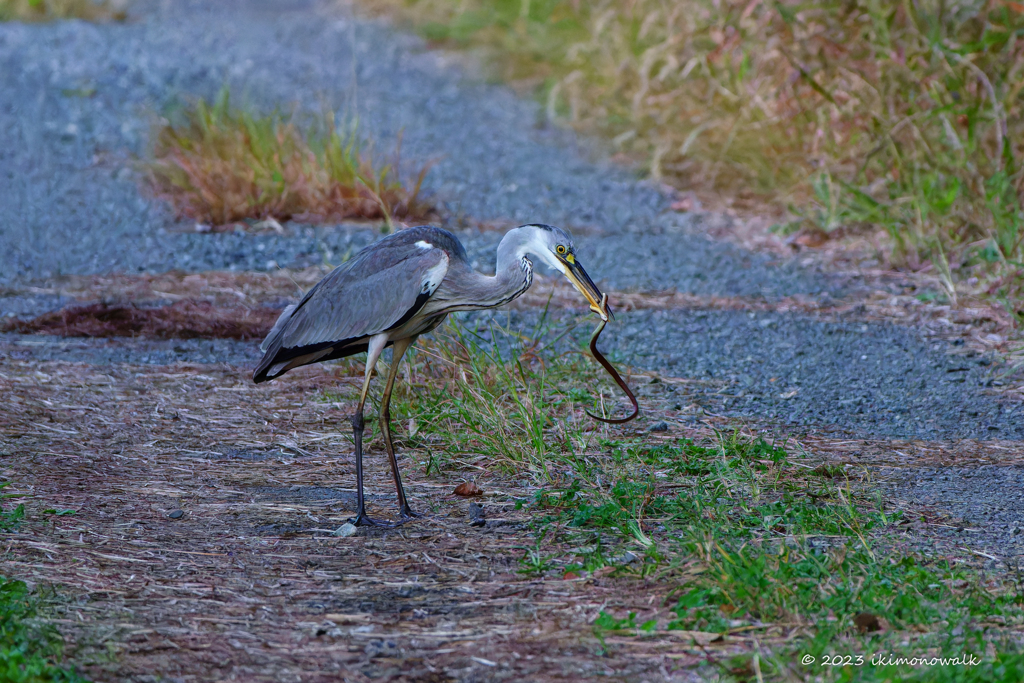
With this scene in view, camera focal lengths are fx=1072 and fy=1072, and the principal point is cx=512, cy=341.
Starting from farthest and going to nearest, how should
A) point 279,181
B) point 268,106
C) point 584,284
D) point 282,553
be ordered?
point 268,106
point 279,181
point 584,284
point 282,553

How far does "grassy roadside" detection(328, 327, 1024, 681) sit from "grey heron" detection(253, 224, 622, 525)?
46 cm

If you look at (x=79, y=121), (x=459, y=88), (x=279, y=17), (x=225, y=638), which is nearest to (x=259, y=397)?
(x=225, y=638)

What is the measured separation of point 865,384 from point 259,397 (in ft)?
9.52

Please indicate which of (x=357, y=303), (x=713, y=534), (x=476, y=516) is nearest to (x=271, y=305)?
(x=357, y=303)

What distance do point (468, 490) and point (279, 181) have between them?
4.84 m

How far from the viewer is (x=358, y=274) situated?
4094mm

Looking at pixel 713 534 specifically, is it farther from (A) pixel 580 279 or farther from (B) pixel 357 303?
(B) pixel 357 303

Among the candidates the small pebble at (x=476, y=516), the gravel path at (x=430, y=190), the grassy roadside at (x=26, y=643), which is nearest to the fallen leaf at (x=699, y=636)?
the small pebble at (x=476, y=516)

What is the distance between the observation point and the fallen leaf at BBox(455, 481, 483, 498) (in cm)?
394

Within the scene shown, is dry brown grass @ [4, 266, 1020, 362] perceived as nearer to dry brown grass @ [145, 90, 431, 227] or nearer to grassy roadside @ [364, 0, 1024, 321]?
grassy roadside @ [364, 0, 1024, 321]

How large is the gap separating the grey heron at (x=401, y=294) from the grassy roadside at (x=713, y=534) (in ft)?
1.50

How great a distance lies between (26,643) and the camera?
8.77ft

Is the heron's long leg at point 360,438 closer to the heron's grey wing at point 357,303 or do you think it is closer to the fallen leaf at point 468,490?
the heron's grey wing at point 357,303

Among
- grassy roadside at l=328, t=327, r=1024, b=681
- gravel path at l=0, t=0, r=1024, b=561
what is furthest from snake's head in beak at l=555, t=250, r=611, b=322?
gravel path at l=0, t=0, r=1024, b=561
